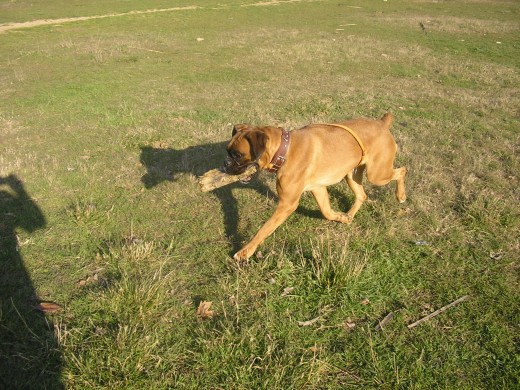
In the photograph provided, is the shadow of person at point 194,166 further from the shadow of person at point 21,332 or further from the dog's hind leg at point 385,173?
the shadow of person at point 21,332

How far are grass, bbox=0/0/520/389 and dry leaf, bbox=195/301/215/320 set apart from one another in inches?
2.8

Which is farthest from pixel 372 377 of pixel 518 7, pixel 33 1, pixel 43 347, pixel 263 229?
pixel 33 1

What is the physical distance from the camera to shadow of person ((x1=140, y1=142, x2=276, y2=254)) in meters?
5.64

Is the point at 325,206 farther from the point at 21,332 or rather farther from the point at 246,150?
the point at 21,332

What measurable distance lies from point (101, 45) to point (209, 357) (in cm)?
1612

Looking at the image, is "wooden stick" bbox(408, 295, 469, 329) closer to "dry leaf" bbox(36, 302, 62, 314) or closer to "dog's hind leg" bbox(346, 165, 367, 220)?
"dog's hind leg" bbox(346, 165, 367, 220)

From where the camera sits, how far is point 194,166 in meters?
6.79

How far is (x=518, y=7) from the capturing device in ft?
95.5

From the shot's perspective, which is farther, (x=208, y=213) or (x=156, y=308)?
(x=208, y=213)

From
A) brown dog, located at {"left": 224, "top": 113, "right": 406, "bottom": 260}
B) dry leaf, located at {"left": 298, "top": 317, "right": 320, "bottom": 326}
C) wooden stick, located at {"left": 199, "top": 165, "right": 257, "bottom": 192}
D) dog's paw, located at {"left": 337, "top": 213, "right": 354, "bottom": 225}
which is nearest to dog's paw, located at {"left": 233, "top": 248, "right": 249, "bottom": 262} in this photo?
brown dog, located at {"left": 224, "top": 113, "right": 406, "bottom": 260}

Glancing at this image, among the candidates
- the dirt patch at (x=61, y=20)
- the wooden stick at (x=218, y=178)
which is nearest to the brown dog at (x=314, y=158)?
the wooden stick at (x=218, y=178)

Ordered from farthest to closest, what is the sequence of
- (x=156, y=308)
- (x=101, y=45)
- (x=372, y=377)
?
(x=101, y=45)
(x=156, y=308)
(x=372, y=377)

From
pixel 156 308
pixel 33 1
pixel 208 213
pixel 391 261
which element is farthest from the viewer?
pixel 33 1

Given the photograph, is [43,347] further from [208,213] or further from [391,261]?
[391,261]
